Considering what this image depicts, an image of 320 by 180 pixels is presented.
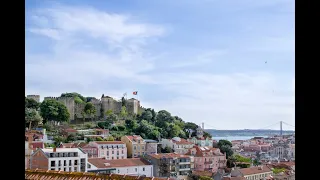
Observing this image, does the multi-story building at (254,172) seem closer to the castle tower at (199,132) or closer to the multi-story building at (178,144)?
the castle tower at (199,132)

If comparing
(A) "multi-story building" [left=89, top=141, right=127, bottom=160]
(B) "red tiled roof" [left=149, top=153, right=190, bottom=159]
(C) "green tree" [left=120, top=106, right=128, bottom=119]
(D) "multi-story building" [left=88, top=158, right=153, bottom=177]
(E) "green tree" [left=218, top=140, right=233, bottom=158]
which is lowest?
(D) "multi-story building" [left=88, top=158, right=153, bottom=177]

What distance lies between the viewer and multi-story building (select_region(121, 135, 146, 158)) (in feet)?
6.40

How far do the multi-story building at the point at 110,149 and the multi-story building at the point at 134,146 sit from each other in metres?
0.03

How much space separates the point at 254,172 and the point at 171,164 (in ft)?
1.86

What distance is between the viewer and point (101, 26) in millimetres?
1930

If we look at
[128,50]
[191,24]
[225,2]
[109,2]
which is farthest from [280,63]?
[128,50]

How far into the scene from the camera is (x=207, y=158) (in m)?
1.84

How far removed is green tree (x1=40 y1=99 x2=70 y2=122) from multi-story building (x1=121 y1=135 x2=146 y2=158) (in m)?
0.33

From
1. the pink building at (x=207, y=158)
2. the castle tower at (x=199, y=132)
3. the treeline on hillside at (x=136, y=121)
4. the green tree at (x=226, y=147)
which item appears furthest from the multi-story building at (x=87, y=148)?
the green tree at (x=226, y=147)

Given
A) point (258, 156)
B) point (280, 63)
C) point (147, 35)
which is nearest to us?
point (280, 63)

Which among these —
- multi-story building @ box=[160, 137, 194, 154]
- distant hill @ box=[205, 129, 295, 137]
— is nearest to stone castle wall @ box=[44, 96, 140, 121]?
multi-story building @ box=[160, 137, 194, 154]

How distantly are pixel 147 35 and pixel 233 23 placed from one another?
20.8 inches

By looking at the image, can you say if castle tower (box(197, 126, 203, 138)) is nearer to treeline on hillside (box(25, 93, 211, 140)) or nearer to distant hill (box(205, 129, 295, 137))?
treeline on hillside (box(25, 93, 211, 140))
